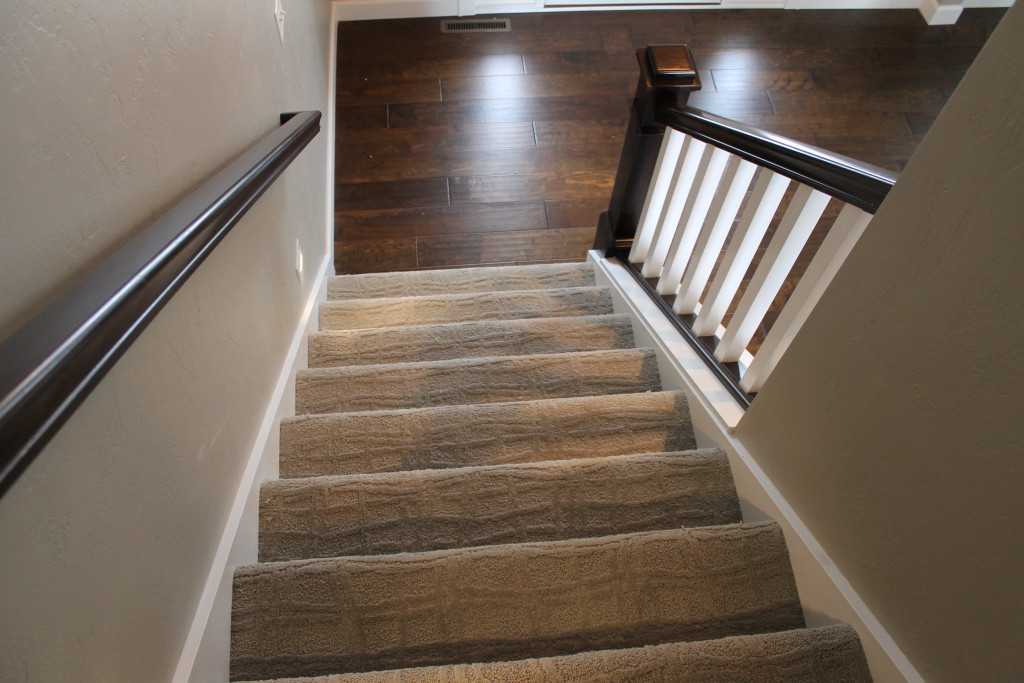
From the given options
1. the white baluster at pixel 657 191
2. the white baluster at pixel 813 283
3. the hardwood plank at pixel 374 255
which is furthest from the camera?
the hardwood plank at pixel 374 255

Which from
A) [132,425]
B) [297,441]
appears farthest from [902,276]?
[297,441]

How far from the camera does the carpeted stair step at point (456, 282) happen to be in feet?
8.80

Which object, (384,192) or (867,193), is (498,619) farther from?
(384,192)

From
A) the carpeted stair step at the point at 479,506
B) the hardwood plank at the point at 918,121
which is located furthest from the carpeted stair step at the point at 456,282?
the hardwood plank at the point at 918,121

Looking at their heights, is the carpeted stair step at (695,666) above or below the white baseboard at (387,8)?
below

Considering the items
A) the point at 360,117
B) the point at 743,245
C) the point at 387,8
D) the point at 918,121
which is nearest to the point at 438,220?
the point at 360,117

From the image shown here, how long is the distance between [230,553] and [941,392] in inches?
51.0

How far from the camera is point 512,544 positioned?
1.31m

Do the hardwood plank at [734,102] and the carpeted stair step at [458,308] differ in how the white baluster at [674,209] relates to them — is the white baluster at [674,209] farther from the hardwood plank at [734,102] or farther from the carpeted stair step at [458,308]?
the hardwood plank at [734,102]

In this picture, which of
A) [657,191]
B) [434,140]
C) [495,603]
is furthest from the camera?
[434,140]

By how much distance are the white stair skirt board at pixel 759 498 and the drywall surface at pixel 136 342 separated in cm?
112

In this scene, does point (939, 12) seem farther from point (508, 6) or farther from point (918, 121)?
point (508, 6)

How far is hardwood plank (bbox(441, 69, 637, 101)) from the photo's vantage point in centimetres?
388

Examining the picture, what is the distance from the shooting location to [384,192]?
3.46 m
